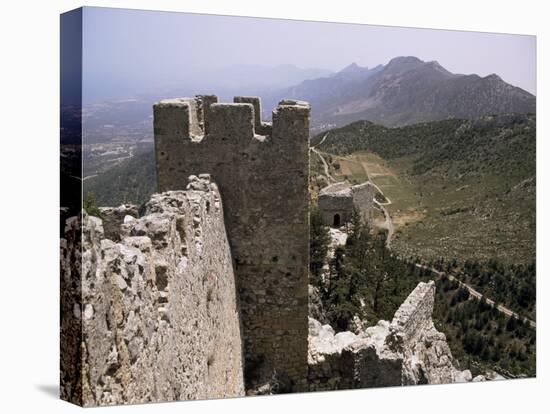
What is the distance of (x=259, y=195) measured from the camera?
8.20 metres

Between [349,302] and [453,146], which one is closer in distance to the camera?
[349,302]

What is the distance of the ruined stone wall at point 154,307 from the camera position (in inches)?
194

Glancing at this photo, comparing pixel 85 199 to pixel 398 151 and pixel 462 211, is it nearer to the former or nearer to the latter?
pixel 462 211

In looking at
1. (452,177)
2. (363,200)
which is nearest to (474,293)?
(363,200)

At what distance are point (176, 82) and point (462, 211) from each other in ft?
94.3

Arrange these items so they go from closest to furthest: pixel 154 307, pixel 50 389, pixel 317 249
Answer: pixel 154 307, pixel 50 389, pixel 317 249

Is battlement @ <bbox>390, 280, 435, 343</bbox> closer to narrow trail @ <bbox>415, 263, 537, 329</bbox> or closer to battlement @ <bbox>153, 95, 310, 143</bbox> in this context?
battlement @ <bbox>153, 95, 310, 143</bbox>

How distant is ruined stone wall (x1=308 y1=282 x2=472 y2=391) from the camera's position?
9008 millimetres

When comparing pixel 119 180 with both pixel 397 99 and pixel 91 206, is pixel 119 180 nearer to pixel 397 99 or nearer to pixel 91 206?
pixel 91 206

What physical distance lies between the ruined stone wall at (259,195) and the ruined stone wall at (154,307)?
43cm

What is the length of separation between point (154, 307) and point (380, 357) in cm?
439

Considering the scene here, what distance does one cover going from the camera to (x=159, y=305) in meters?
5.59

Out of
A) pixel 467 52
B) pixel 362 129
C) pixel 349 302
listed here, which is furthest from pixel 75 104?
pixel 362 129

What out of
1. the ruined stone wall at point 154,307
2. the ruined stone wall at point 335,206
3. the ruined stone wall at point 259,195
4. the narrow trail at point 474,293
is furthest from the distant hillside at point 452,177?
the ruined stone wall at point 154,307
